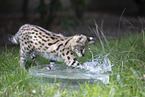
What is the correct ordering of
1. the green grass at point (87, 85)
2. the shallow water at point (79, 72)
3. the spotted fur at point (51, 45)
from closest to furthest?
the green grass at point (87, 85)
the shallow water at point (79, 72)
the spotted fur at point (51, 45)

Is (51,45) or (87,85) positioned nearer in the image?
(87,85)

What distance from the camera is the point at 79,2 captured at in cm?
1119

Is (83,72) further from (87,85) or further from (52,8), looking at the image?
(52,8)

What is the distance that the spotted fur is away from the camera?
4168 millimetres

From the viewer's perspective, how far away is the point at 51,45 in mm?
4430

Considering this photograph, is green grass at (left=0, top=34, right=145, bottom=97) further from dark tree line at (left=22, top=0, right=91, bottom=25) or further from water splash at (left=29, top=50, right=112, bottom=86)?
dark tree line at (left=22, top=0, right=91, bottom=25)

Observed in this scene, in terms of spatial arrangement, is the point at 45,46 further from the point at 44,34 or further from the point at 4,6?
the point at 4,6

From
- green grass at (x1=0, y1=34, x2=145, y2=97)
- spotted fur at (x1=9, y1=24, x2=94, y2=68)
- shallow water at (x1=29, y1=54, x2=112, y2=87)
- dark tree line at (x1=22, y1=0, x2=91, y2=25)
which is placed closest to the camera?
green grass at (x1=0, y1=34, x2=145, y2=97)

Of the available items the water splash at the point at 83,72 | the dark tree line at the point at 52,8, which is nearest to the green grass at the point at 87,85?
the water splash at the point at 83,72

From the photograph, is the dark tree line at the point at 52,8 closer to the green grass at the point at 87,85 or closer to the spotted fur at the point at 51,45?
the spotted fur at the point at 51,45

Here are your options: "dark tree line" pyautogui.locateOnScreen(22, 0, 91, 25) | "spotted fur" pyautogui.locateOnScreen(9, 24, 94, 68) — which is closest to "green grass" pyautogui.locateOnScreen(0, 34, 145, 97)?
"spotted fur" pyautogui.locateOnScreen(9, 24, 94, 68)

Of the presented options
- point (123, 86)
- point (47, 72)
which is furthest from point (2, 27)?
point (123, 86)

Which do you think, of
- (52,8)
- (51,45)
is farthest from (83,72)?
(52,8)

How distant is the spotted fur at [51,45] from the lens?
4.17 metres
